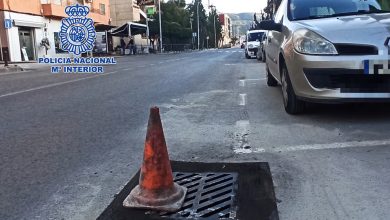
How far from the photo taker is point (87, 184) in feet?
12.2

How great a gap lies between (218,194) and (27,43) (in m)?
35.1

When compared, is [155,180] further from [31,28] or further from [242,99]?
[31,28]

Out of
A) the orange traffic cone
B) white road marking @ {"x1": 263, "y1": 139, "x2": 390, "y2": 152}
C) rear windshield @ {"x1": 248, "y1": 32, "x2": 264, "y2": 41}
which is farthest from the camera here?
rear windshield @ {"x1": 248, "y1": 32, "x2": 264, "y2": 41}

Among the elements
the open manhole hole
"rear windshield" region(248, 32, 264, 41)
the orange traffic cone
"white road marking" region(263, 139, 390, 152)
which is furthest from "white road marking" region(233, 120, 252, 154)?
"rear windshield" region(248, 32, 264, 41)

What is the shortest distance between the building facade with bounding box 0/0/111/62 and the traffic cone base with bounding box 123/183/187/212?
93.9 feet

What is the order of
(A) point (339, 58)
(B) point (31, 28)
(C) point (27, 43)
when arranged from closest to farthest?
(A) point (339, 58)
(C) point (27, 43)
(B) point (31, 28)

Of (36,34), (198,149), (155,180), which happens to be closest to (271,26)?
(198,149)

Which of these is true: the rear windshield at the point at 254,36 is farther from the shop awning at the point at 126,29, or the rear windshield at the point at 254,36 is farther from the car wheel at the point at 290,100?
the shop awning at the point at 126,29

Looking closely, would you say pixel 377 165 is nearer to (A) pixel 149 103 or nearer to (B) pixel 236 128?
(B) pixel 236 128

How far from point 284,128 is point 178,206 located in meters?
2.65

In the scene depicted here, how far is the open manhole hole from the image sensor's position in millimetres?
3033

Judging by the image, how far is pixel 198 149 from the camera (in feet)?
15.4

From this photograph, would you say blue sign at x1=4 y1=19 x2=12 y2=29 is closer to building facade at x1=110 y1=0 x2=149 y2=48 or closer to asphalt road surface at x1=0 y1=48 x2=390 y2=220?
asphalt road surface at x1=0 y1=48 x2=390 y2=220

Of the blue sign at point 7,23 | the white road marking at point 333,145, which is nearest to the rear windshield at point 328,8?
the white road marking at point 333,145
